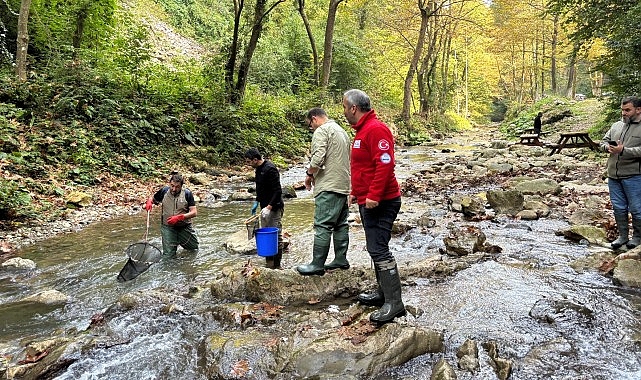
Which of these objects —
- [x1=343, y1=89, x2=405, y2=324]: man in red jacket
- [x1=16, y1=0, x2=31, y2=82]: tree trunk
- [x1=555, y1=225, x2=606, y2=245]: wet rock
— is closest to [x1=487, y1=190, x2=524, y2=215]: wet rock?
[x1=555, y1=225, x2=606, y2=245]: wet rock

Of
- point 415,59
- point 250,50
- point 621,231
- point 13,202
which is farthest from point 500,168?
point 415,59

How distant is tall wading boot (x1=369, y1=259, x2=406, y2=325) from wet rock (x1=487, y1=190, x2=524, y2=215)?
20.3 feet

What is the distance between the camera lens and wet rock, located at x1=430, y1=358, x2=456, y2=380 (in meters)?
3.41

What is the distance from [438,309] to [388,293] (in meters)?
0.92

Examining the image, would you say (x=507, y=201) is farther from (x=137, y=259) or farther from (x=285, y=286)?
(x=137, y=259)

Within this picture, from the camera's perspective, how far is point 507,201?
9680 mm

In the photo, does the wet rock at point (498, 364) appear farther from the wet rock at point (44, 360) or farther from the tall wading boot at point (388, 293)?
the wet rock at point (44, 360)

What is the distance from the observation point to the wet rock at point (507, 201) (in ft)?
31.4

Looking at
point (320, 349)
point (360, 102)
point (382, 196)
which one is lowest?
point (320, 349)

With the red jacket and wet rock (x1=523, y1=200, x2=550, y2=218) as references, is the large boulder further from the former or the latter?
wet rock (x1=523, y1=200, x2=550, y2=218)

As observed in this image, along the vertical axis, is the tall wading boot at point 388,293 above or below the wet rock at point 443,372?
above

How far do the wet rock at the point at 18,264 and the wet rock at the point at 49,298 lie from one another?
145 cm

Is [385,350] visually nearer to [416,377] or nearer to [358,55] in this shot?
[416,377]

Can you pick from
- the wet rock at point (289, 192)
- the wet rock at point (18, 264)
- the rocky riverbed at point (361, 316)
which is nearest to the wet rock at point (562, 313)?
the rocky riverbed at point (361, 316)
